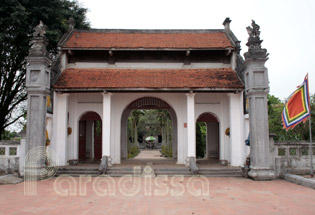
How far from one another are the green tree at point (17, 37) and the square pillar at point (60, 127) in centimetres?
374

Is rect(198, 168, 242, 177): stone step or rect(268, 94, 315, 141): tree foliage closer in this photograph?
rect(198, 168, 242, 177): stone step

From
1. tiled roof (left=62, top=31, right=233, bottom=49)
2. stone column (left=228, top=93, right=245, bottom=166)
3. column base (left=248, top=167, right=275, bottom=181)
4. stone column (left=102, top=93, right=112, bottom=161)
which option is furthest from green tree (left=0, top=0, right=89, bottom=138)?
column base (left=248, top=167, right=275, bottom=181)

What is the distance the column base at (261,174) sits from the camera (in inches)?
416

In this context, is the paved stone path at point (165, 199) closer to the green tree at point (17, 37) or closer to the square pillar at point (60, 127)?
the square pillar at point (60, 127)

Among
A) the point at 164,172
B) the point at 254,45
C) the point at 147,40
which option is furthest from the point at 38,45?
the point at 254,45

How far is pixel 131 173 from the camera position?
11.6 m

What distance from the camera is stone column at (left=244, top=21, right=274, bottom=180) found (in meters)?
10.8

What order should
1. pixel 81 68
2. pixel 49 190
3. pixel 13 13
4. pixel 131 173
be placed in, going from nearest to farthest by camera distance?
1. pixel 49 190
2. pixel 131 173
3. pixel 13 13
4. pixel 81 68

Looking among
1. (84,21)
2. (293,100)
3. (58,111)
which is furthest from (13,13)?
(293,100)

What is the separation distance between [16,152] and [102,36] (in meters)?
7.71

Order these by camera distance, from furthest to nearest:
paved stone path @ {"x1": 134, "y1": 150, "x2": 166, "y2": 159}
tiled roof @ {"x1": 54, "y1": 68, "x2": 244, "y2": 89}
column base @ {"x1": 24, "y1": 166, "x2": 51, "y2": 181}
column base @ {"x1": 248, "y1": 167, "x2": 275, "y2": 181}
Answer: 1. paved stone path @ {"x1": 134, "y1": 150, "x2": 166, "y2": 159}
2. tiled roof @ {"x1": 54, "y1": 68, "x2": 244, "y2": 89}
3. column base @ {"x1": 248, "y1": 167, "x2": 275, "y2": 181}
4. column base @ {"x1": 24, "y1": 166, "x2": 51, "y2": 181}

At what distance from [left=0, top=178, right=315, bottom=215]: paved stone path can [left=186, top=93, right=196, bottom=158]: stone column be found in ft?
8.80

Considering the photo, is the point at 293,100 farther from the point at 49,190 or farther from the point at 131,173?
the point at 49,190

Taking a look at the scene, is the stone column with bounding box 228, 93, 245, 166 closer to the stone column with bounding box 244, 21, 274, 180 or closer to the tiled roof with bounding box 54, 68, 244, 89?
the tiled roof with bounding box 54, 68, 244, 89
